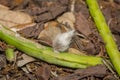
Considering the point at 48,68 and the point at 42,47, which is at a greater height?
the point at 42,47

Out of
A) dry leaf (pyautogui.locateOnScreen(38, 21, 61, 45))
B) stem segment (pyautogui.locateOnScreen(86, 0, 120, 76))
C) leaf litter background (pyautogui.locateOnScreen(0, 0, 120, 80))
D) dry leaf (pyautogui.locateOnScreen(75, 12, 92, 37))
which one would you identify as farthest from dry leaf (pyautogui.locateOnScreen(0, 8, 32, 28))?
stem segment (pyautogui.locateOnScreen(86, 0, 120, 76))

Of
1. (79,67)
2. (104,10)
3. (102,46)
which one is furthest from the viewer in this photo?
(104,10)

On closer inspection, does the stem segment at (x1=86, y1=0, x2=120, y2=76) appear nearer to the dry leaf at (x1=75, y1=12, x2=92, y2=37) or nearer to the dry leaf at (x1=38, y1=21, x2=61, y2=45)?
the dry leaf at (x1=75, y1=12, x2=92, y2=37)

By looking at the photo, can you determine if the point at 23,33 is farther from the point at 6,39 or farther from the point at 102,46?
the point at 102,46

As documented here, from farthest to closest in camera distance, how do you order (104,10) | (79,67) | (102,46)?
(104,10) → (102,46) → (79,67)

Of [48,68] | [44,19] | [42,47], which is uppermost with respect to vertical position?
[44,19]

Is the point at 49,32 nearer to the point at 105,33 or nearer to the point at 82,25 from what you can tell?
the point at 82,25

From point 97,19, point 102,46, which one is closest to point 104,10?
point 97,19

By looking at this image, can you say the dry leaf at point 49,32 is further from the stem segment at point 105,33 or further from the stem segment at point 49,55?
the stem segment at point 105,33
